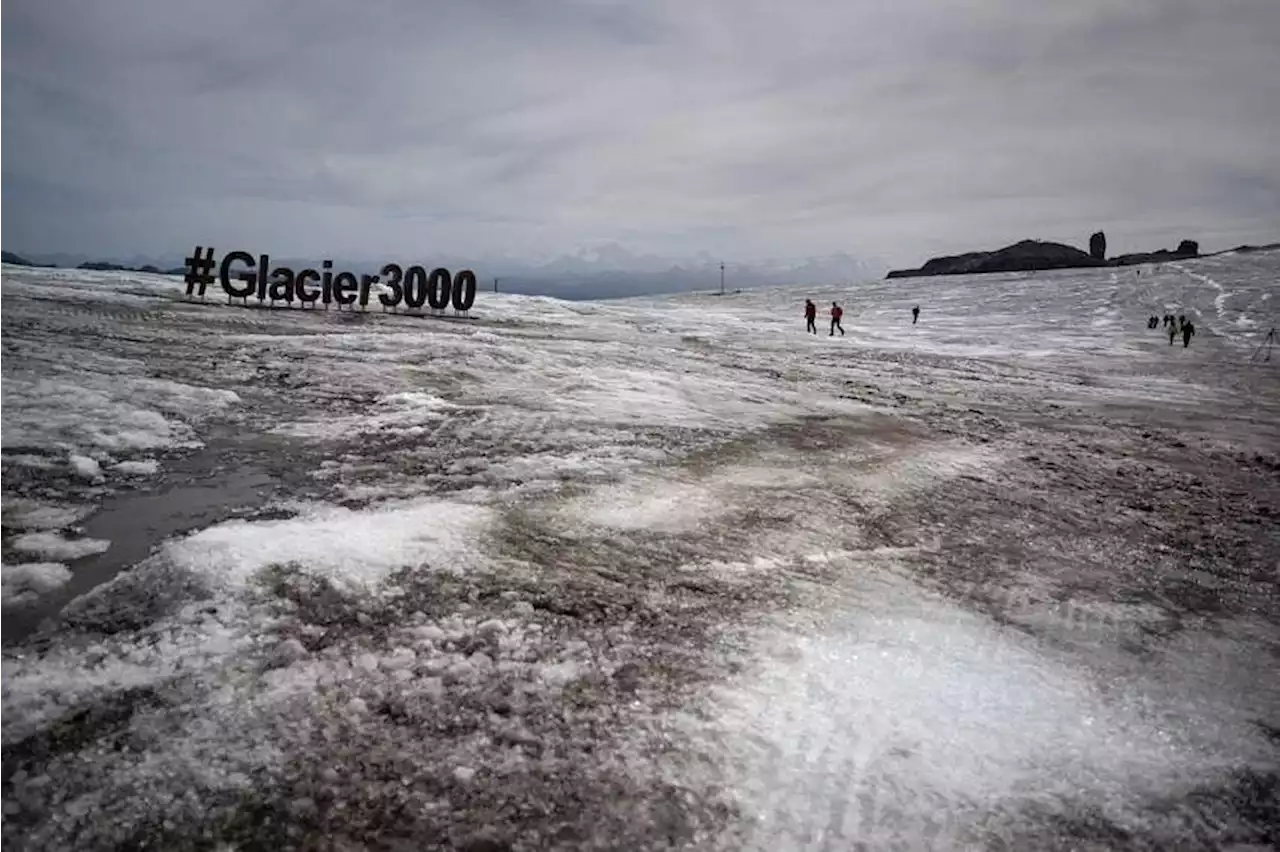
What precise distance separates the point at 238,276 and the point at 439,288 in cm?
666

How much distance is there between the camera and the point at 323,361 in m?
12.4

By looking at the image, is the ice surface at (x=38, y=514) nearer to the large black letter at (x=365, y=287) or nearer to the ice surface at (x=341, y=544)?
the ice surface at (x=341, y=544)

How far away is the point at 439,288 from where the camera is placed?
25875 mm

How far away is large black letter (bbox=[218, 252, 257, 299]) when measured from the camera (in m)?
23.5

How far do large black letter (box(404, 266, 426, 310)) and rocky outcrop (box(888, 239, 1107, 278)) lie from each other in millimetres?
115401

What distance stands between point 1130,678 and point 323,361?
12.3m

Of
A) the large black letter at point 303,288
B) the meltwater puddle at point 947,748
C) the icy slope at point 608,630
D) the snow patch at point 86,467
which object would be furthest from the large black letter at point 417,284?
the meltwater puddle at point 947,748

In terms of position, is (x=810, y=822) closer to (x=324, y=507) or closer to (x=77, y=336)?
(x=324, y=507)

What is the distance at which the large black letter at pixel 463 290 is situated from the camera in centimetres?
2547

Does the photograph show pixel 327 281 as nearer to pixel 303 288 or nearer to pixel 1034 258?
pixel 303 288

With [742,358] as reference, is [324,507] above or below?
below

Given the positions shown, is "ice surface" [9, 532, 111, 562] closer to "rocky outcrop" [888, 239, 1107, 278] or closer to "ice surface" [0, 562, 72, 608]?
"ice surface" [0, 562, 72, 608]

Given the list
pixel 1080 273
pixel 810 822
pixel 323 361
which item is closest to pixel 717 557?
pixel 810 822

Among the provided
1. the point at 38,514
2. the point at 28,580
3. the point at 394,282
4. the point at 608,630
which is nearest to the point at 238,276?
the point at 394,282
